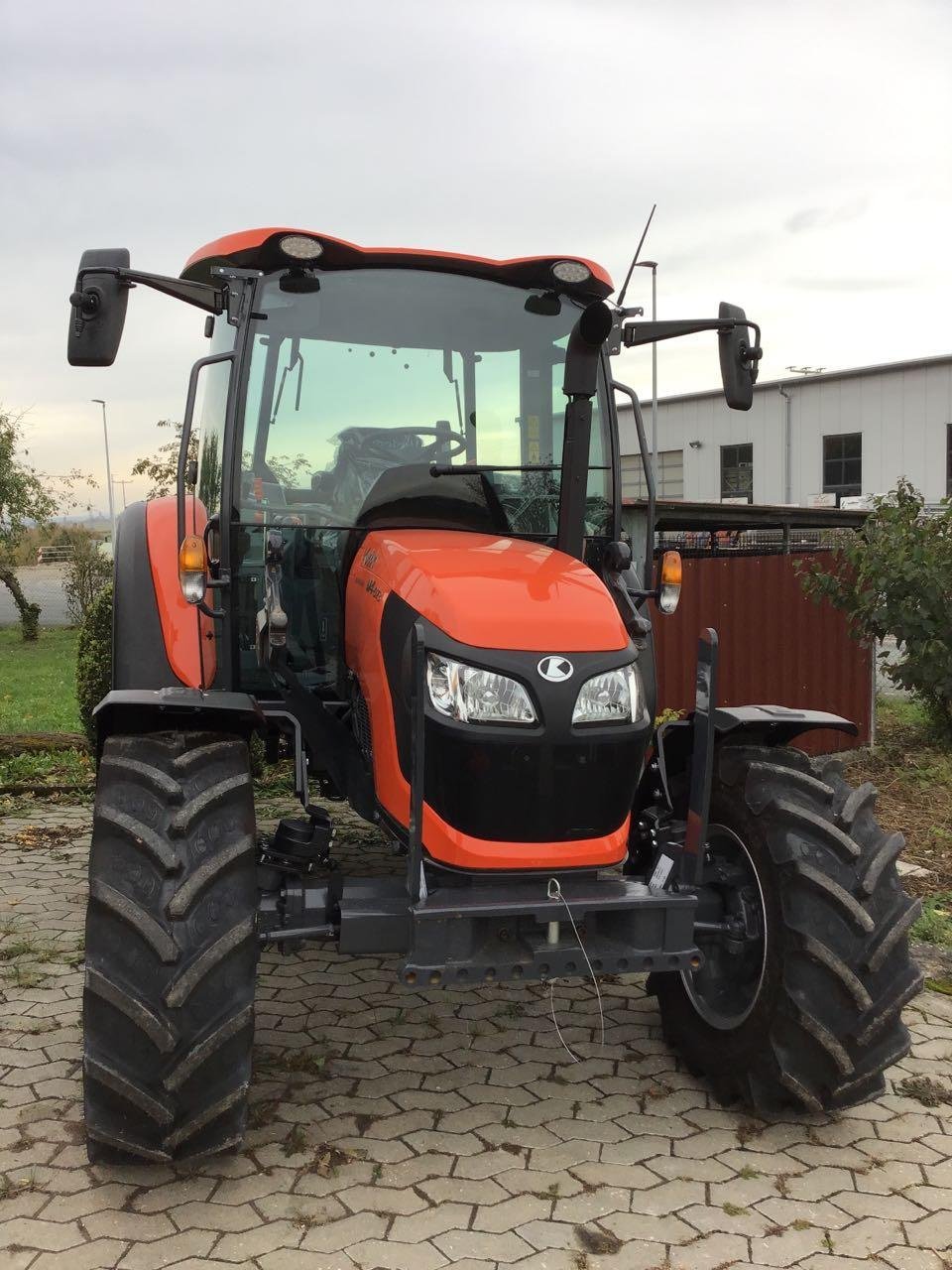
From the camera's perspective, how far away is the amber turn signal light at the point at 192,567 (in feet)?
12.1

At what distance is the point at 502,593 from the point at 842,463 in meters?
34.8

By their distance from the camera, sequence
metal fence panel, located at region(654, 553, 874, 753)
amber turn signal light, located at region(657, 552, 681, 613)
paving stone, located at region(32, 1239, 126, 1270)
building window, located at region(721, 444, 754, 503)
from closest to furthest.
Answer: paving stone, located at region(32, 1239, 126, 1270), amber turn signal light, located at region(657, 552, 681, 613), metal fence panel, located at region(654, 553, 874, 753), building window, located at region(721, 444, 754, 503)

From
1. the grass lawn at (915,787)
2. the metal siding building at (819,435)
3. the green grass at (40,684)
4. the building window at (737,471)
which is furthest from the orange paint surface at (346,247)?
the building window at (737,471)

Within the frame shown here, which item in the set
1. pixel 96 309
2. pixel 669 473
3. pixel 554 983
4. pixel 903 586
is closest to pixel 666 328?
pixel 96 309

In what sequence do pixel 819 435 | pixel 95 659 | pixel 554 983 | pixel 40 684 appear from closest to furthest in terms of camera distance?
pixel 554 983 → pixel 95 659 → pixel 40 684 → pixel 819 435

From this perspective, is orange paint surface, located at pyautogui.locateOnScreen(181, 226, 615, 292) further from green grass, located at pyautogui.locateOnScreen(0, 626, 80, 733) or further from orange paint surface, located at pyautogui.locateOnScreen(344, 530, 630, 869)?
green grass, located at pyautogui.locateOnScreen(0, 626, 80, 733)

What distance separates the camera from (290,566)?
13.5 ft

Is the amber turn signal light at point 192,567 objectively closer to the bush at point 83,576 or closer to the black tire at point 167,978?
the black tire at point 167,978

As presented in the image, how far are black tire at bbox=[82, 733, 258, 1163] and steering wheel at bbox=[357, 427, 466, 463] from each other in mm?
1431

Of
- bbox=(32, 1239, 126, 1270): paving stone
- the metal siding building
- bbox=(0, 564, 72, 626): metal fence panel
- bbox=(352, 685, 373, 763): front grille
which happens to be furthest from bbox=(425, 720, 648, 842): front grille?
the metal siding building

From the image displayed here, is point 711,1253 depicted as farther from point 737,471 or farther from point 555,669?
point 737,471

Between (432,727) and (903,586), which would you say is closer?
(432,727)

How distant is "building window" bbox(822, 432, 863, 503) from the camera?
35312mm

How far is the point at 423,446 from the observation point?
163 inches
